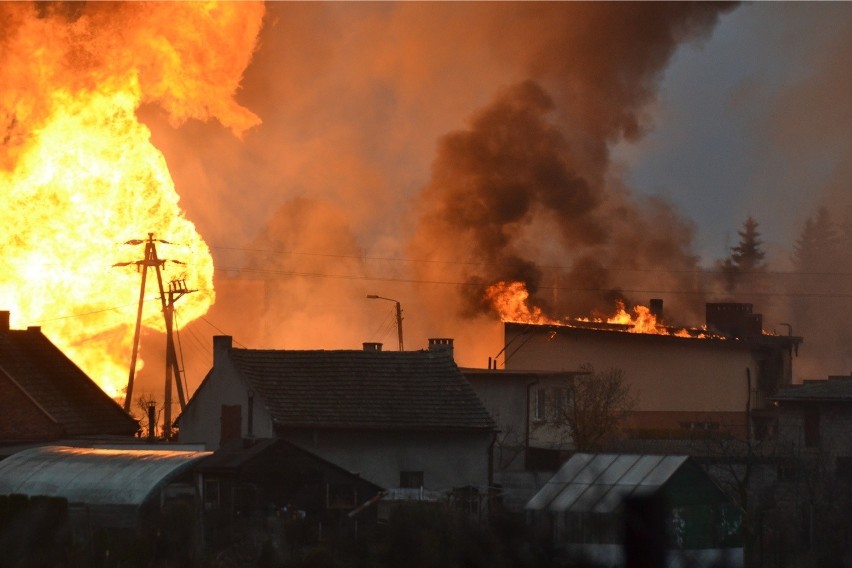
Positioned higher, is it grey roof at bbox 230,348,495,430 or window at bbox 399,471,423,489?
grey roof at bbox 230,348,495,430

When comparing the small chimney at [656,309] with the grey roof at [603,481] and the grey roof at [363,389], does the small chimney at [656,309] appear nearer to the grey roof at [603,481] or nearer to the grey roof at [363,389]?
the grey roof at [363,389]

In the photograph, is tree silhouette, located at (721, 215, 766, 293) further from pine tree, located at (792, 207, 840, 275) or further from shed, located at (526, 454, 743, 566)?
shed, located at (526, 454, 743, 566)

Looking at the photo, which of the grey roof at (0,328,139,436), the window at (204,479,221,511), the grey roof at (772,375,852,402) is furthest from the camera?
the grey roof at (772,375,852,402)

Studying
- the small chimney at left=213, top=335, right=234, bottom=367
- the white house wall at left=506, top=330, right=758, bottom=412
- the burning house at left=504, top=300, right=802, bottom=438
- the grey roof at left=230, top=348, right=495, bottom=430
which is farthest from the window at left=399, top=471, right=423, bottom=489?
the white house wall at left=506, top=330, right=758, bottom=412

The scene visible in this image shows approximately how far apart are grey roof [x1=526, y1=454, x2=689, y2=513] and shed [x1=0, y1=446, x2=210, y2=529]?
26.5 feet

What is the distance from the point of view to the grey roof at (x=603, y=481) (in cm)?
3338

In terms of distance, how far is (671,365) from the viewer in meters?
67.3

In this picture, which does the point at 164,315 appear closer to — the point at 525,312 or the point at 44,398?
the point at 44,398

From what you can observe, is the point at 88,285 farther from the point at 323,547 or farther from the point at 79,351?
the point at 323,547

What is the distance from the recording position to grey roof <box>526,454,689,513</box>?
33375 mm

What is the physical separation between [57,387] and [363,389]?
1000 cm

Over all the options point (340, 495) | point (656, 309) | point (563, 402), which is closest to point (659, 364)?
point (656, 309)

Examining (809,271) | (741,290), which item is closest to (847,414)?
(741,290)

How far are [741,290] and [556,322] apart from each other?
167ft
